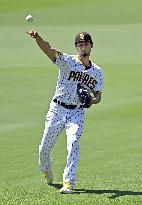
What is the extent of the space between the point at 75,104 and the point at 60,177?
1417 mm

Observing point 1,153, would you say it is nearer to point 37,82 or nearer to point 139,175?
point 139,175

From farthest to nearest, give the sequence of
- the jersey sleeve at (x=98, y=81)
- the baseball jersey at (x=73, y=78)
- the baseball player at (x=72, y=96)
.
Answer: the jersey sleeve at (x=98, y=81) < the baseball jersey at (x=73, y=78) < the baseball player at (x=72, y=96)

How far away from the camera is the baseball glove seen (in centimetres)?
858

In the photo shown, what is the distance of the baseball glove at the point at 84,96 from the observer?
8.58m

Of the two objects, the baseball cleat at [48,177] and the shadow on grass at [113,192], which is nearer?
the shadow on grass at [113,192]

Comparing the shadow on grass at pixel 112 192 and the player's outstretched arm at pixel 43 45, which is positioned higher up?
the player's outstretched arm at pixel 43 45

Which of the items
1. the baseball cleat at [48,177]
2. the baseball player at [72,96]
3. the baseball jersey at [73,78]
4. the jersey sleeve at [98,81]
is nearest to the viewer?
the baseball player at [72,96]

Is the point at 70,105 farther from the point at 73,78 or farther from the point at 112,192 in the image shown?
the point at 112,192

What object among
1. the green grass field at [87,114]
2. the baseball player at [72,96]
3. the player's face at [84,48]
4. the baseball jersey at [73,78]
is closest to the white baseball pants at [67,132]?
the baseball player at [72,96]

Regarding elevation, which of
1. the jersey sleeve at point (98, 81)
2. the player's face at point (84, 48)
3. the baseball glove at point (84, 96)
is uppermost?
the player's face at point (84, 48)

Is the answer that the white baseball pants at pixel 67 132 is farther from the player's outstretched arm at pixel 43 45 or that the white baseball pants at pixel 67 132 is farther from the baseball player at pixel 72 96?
the player's outstretched arm at pixel 43 45

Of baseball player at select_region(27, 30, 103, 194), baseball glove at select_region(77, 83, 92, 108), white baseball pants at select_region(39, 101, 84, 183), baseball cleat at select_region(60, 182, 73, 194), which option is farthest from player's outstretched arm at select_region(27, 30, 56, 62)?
baseball cleat at select_region(60, 182, 73, 194)

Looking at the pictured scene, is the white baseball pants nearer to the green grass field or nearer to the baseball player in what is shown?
the baseball player

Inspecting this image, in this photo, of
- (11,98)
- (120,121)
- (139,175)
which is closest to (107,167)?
(139,175)
